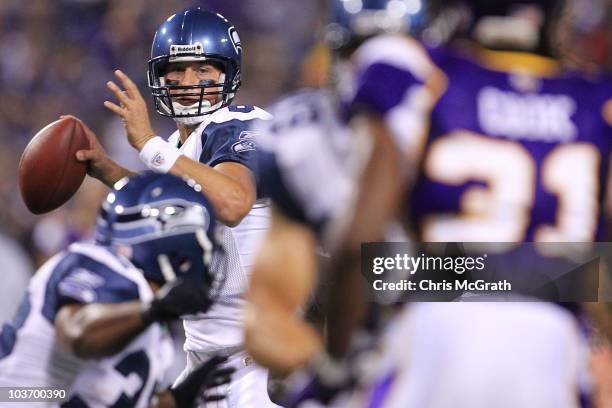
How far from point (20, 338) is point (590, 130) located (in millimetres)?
1579

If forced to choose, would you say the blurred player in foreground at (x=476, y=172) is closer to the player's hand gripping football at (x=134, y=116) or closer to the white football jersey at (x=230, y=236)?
the white football jersey at (x=230, y=236)

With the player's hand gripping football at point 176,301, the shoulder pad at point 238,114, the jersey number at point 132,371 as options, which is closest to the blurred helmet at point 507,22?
A: the player's hand gripping football at point 176,301

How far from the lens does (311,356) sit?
210 cm

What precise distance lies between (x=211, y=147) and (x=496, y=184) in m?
2.05

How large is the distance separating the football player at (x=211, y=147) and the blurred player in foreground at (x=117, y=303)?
48 cm

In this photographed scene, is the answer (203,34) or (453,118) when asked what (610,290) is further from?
(203,34)

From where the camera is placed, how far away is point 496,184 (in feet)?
6.79

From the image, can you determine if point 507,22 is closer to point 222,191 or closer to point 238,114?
point 222,191

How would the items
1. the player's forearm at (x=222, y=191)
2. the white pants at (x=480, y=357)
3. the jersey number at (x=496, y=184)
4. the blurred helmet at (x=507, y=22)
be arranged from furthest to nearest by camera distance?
1. the player's forearm at (x=222, y=191)
2. the blurred helmet at (x=507, y=22)
3. the jersey number at (x=496, y=184)
4. the white pants at (x=480, y=357)

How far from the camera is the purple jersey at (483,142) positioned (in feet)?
6.66

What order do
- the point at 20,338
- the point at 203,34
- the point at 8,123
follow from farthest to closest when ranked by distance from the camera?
the point at 8,123 → the point at 203,34 → the point at 20,338

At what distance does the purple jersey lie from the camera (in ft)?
6.66

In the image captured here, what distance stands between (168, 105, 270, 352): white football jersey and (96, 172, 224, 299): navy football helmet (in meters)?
0.69

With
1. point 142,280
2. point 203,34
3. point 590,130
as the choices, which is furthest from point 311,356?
point 203,34
